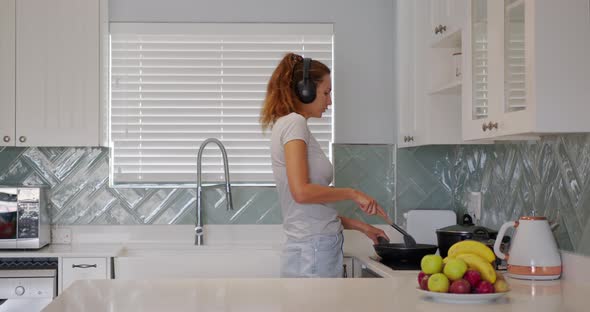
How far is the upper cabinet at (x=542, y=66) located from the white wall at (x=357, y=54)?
1792mm

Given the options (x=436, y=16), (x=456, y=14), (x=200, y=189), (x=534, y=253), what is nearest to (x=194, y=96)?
(x=200, y=189)

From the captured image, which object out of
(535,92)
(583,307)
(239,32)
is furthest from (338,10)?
(583,307)

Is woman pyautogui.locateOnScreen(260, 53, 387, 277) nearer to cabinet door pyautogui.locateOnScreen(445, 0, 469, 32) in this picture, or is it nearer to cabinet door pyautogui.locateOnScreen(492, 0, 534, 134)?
cabinet door pyautogui.locateOnScreen(445, 0, 469, 32)

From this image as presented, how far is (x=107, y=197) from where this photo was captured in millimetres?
4469

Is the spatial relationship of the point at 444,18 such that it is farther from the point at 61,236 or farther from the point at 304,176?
the point at 61,236

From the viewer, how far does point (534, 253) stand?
2893 millimetres

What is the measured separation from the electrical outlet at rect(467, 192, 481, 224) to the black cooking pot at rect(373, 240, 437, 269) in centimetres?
50

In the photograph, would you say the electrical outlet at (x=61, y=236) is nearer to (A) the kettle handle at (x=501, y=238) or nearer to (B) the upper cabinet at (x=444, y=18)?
(B) the upper cabinet at (x=444, y=18)

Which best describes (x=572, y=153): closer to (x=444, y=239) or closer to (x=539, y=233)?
(x=539, y=233)

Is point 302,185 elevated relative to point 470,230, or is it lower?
elevated

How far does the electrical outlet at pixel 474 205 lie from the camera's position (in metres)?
3.96

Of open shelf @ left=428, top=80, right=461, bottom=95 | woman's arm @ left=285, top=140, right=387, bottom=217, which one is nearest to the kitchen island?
woman's arm @ left=285, top=140, right=387, bottom=217

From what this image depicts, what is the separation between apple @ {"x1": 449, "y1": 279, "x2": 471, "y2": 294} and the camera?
227cm

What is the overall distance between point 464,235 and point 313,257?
641mm
